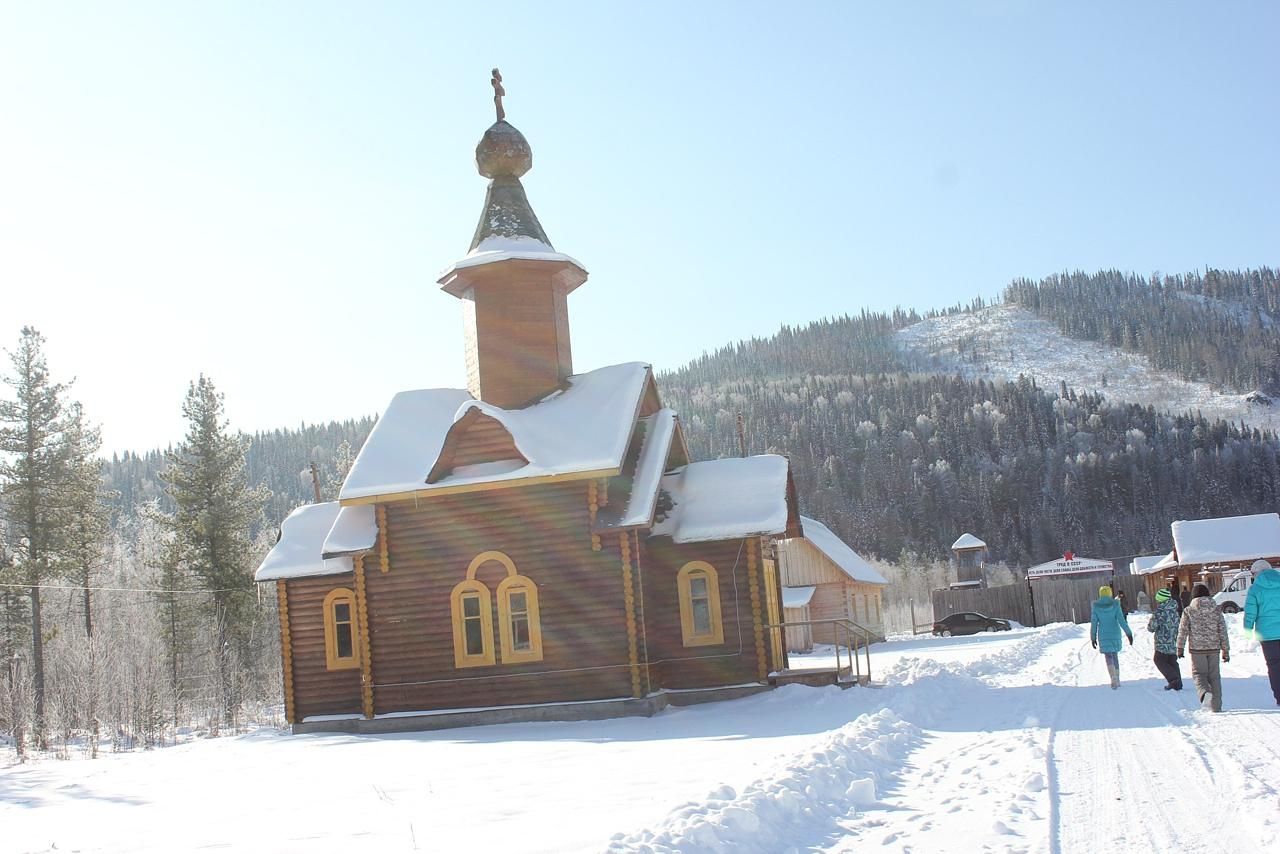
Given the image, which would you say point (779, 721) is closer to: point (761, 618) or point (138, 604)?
point (761, 618)

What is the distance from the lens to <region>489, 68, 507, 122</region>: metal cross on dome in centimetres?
2495

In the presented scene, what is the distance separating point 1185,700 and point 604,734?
798 cm

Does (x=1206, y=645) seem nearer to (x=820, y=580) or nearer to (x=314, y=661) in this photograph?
(x=314, y=661)

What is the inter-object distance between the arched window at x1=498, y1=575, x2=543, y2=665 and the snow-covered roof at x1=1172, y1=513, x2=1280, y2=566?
3796 centimetres

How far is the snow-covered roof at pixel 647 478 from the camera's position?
765 inches

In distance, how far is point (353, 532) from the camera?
21.3 metres

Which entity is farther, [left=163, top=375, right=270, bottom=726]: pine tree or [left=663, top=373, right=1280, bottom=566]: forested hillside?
[left=663, top=373, right=1280, bottom=566]: forested hillside

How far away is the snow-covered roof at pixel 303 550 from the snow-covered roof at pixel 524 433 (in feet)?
7.03

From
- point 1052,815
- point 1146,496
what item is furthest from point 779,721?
point 1146,496

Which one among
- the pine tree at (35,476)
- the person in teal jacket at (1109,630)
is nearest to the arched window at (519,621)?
the person in teal jacket at (1109,630)

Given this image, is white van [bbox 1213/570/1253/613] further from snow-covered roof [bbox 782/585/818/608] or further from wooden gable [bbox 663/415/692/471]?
wooden gable [bbox 663/415/692/471]

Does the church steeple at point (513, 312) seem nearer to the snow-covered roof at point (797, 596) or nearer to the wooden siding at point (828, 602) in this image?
the snow-covered roof at point (797, 596)

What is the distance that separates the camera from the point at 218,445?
38.3 metres

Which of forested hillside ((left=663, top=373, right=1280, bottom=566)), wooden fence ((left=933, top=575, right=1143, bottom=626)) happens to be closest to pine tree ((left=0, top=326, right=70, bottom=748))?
wooden fence ((left=933, top=575, right=1143, bottom=626))
